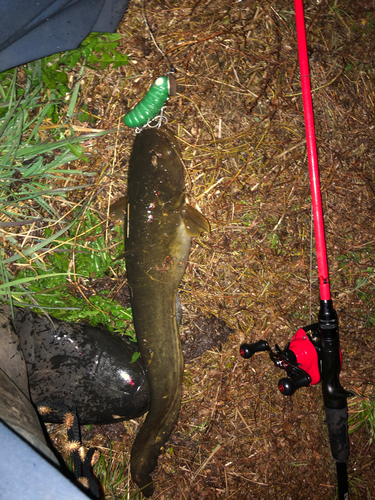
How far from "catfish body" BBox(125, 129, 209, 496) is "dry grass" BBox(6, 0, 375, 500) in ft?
1.02

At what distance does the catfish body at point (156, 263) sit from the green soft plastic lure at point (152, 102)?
12 cm

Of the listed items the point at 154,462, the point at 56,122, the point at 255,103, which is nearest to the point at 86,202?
the point at 56,122

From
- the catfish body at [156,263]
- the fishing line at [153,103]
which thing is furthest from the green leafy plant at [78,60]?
the catfish body at [156,263]

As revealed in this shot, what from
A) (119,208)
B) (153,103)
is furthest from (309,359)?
(153,103)

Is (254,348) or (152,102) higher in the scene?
(152,102)

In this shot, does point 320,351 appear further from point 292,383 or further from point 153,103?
point 153,103

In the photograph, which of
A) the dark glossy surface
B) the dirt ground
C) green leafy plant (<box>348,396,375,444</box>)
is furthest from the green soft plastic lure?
green leafy plant (<box>348,396,375,444</box>)

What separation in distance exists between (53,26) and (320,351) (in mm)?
3585

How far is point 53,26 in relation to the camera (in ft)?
9.18

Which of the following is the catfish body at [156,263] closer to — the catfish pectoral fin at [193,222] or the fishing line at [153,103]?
the catfish pectoral fin at [193,222]

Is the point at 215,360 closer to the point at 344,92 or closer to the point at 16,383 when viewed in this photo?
the point at 16,383

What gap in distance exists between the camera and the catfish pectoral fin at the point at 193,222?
110 inches

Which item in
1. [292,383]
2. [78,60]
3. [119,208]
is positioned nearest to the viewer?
[292,383]

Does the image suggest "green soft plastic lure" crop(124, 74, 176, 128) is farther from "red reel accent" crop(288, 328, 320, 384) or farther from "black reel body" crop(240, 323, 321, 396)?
"red reel accent" crop(288, 328, 320, 384)
